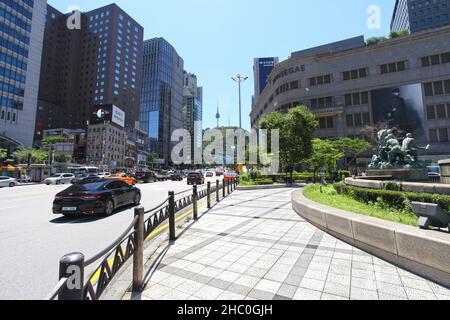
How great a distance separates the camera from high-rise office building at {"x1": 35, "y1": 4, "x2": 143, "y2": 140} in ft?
329

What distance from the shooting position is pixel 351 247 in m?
5.05

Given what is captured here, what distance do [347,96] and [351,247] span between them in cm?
4673

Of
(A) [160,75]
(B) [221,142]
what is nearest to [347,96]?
(B) [221,142]

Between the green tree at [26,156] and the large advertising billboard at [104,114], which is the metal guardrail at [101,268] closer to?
the green tree at [26,156]

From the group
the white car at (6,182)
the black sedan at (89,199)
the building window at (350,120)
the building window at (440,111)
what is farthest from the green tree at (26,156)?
the building window at (440,111)

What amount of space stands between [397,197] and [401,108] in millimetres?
43691

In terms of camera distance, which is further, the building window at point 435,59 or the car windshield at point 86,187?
the building window at point 435,59

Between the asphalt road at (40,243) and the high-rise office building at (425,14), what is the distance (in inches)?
4245

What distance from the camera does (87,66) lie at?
10488 cm

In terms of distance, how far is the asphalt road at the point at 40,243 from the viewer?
3494 millimetres

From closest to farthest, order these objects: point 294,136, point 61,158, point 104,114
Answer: point 294,136 < point 61,158 < point 104,114

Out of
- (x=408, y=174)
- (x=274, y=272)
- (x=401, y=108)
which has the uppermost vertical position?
(x=401, y=108)

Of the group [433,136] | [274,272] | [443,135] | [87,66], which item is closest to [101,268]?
[274,272]

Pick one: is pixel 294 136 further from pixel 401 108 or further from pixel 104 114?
→ pixel 104 114
